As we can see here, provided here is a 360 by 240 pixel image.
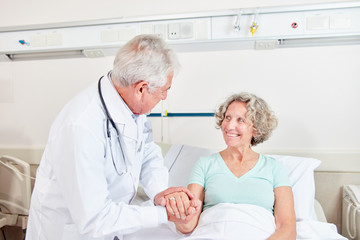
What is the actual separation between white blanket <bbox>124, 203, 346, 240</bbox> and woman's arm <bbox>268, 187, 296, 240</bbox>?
1.3 inches

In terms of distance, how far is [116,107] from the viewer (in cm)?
103

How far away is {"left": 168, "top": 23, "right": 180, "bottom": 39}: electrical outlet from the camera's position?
6.30 ft

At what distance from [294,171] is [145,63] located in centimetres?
113

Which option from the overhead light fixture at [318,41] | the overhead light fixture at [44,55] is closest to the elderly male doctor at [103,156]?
the overhead light fixture at [318,41]

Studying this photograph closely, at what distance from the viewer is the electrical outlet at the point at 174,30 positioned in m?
1.92

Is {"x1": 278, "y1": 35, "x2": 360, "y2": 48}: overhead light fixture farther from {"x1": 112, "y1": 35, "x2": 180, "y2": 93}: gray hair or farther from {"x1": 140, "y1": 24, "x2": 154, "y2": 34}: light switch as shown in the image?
{"x1": 112, "y1": 35, "x2": 180, "y2": 93}: gray hair

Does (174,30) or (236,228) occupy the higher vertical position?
(174,30)

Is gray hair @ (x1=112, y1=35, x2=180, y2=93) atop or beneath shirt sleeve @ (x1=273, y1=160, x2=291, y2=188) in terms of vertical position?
atop

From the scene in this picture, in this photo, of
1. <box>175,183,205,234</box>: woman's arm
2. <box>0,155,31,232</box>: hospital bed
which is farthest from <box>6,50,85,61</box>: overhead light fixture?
<box>175,183,205,234</box>: woman's arm

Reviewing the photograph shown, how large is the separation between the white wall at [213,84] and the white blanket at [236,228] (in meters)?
0.72

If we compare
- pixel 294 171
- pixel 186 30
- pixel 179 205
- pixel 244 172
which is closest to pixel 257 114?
pixel 244 172

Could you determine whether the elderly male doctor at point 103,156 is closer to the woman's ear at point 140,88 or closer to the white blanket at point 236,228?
the woman's ear at point 140,88

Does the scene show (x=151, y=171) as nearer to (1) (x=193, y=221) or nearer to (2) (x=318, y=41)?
(1) (x=193, y=221)

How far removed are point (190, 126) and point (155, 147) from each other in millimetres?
624
